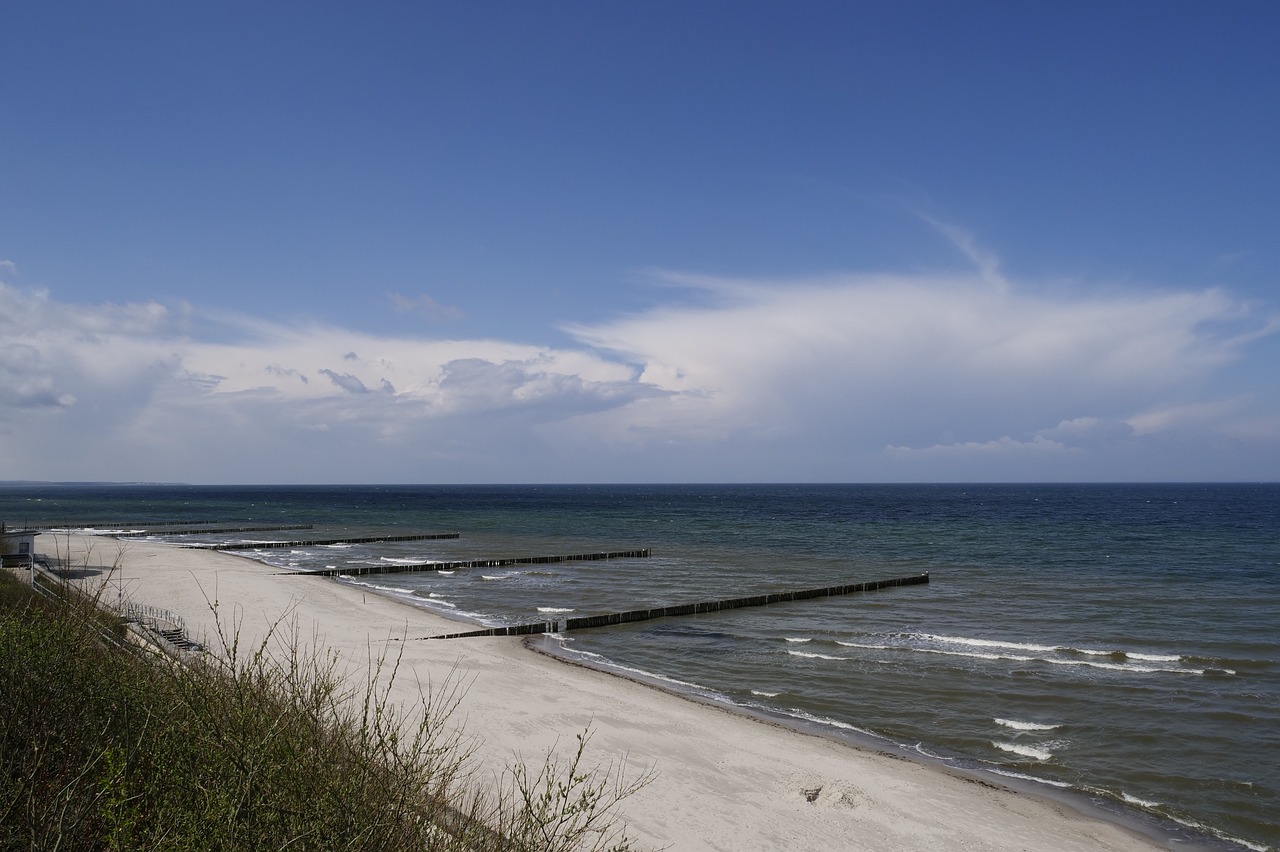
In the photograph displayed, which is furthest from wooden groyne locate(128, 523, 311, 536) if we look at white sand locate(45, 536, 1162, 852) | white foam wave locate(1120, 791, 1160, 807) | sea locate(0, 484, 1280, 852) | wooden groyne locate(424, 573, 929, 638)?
white foam wave locate(1120, 791, 1160, 807)

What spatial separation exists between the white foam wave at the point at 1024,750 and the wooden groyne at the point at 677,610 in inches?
618

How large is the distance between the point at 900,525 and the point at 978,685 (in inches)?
2879

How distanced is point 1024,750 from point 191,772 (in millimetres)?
16024

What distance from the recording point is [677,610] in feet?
106

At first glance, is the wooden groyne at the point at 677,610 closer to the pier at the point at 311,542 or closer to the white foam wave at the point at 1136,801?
the white foam wave at the point at 1136,801

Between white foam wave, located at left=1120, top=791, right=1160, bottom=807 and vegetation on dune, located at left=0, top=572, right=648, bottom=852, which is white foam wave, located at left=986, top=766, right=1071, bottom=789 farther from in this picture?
vegetation on dune, located at left=0, top=572, right=648, bottom=852

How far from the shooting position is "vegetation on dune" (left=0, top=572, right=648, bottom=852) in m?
5.46

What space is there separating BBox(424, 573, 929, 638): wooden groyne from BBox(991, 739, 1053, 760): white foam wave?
51.5ft

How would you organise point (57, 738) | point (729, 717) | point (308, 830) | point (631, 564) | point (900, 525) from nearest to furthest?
point (308, 830) < point (57, 738) < point (729, 717) < point (631, 564) < point (900, 525)

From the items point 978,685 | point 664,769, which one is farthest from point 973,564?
point 664,769

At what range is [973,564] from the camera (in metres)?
51.4

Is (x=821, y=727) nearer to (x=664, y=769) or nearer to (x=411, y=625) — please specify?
(x=664, y=769)

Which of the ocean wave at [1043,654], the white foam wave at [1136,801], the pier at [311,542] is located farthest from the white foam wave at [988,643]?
the pier at [311,542]

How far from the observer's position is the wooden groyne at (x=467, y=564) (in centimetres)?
4412
